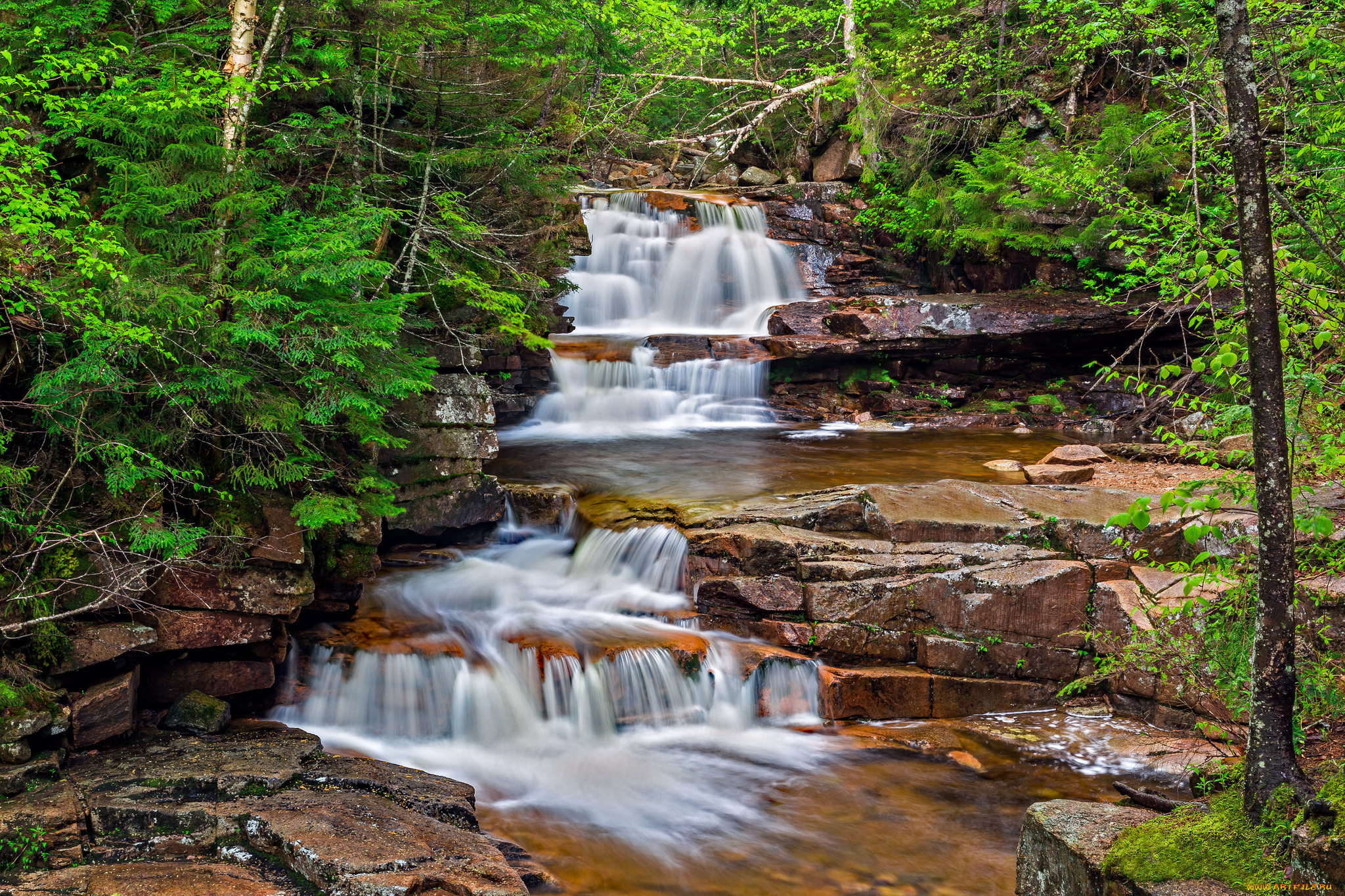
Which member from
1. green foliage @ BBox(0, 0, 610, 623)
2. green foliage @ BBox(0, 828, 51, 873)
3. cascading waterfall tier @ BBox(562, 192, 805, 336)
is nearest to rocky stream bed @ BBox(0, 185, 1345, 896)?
green foliage @ BBox(0, 828, 51, 873)

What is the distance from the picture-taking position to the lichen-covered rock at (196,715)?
5879 millimetres

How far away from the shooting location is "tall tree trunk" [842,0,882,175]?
1941 centimetres

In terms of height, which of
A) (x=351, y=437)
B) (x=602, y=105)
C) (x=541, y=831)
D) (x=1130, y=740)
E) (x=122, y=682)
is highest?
(x=602, y=105)

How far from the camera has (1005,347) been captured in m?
15.9

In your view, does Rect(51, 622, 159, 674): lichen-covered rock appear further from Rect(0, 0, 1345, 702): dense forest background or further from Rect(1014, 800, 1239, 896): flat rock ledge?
Rect(1014, 800, 1239, 896): flat rock ledge

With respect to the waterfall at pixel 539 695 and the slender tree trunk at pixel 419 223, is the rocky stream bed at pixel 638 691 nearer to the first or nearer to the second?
the waterfall at pixel 539 695

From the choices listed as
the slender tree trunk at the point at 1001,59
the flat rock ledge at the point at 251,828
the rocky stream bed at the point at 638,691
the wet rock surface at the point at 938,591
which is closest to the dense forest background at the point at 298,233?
the rocky stream bed at the point at 638,691

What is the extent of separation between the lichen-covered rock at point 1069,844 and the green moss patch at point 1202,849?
99 mm

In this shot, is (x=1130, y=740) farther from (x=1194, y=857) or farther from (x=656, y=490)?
(x=656, y=490)

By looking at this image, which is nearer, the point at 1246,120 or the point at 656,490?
the point at 1246,120

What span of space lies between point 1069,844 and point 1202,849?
1.81 feet

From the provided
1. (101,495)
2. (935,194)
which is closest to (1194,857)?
(101,495)

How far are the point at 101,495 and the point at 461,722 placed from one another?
10.4ft

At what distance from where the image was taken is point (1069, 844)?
3.79 meters
